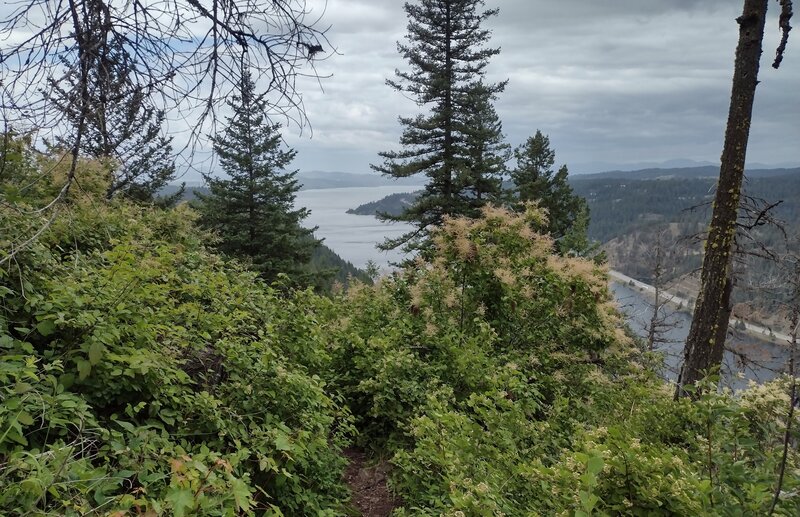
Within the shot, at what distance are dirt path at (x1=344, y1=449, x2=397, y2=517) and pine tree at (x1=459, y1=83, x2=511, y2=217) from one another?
42.5 feet

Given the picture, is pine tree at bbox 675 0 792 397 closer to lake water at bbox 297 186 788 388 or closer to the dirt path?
lake water at bbox 297 186 788 388

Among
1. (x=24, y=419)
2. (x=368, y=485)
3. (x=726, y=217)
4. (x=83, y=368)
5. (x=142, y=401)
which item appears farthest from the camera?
(x=726, y=217)

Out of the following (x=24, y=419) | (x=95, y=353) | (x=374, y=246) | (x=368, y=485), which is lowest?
(x=368, y=485)

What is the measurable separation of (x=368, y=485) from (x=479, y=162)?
597 inches

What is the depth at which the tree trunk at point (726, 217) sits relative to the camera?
5.15m

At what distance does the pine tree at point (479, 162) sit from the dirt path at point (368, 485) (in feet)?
42.5

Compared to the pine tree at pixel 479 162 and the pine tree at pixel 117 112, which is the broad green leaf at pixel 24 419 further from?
the pine tree at pixel 479 162

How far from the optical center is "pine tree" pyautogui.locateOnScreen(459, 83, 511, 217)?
17281 millimetres

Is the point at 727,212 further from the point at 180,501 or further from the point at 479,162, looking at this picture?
the point at 479,162

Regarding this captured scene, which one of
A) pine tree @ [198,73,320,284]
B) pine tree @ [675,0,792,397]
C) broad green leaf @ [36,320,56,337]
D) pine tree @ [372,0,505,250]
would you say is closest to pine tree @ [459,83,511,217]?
pine tree @ [372,0,505,250]

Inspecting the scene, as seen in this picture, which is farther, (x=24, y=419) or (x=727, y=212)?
(x=727, y=212)

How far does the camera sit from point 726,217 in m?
5.38

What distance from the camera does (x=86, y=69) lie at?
170 centimetres

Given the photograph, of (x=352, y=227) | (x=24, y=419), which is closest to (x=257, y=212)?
(x=24, y=419)
